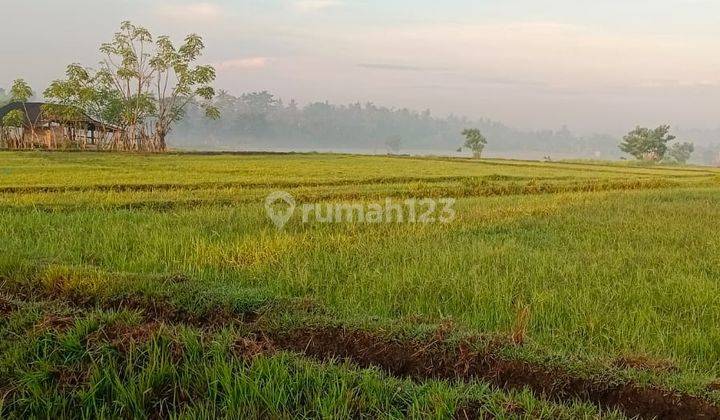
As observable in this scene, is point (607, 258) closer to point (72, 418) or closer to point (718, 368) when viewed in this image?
point (718, 368)

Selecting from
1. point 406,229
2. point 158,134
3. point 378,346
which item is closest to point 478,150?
point 158,134

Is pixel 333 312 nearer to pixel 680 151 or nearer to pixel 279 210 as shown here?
pixel 279 210

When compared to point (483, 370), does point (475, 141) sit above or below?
above

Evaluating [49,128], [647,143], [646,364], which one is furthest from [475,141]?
[646,364]

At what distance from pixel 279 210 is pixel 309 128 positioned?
425ft

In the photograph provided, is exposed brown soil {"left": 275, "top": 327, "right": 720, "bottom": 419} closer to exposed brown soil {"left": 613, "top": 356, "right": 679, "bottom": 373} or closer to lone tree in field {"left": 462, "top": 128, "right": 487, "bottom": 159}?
exposed brown soil {"left": 613, "top": 356, "right": 679, "bottom": 373}

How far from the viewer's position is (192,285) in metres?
4.01

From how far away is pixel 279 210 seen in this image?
8.47m

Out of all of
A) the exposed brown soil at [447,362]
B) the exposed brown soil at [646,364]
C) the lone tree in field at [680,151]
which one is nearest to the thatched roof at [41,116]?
the exposed brown soil at [447,362]

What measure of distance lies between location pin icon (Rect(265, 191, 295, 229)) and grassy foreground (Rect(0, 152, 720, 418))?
21 centimetres

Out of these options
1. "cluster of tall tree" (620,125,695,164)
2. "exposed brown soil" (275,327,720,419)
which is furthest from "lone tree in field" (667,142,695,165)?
"exposed brown soil" (275,327,720,419)

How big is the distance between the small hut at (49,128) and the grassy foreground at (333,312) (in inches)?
1216

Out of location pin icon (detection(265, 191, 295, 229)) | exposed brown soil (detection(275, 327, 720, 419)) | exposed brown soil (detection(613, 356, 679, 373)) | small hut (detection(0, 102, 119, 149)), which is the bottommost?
exposed brown soil (detection(275, 327, 720, 419))

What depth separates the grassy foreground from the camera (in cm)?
240
